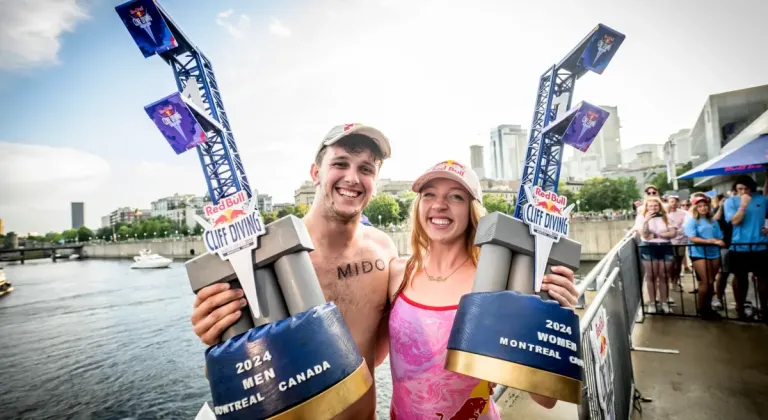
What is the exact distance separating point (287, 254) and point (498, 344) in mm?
911

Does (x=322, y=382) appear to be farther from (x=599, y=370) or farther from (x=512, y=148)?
(x=512, y=148)

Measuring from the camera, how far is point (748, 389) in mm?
3547

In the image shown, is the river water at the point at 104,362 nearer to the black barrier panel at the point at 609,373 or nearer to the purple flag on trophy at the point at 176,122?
the black barrier panel at the point at 609,373

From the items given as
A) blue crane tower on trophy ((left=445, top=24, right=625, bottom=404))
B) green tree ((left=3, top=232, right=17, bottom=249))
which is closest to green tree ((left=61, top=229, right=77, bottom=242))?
green tree ((left=3, top=232, right=17, bottom=249))

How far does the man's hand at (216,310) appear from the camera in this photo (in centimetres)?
139

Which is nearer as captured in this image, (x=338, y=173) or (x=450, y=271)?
(x=450, y=271)

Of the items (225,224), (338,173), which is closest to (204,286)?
(225,224)

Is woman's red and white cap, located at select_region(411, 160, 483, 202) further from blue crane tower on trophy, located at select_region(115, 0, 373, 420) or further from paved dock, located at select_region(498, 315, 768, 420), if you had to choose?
paved dock, located at select_region(498, 315, 768, 420)

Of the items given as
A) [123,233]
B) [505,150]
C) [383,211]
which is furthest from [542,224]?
[123,233]

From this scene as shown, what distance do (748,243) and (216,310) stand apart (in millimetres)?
7476

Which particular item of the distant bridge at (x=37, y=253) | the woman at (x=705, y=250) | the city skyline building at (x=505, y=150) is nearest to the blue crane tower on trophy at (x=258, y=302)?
the woman at (x=705, y=250)

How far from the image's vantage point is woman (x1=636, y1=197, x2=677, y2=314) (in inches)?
240

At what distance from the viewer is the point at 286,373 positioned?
1182 mm

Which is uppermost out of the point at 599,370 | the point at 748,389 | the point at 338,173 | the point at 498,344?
the point at 338,173
